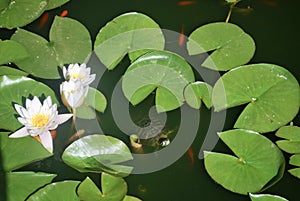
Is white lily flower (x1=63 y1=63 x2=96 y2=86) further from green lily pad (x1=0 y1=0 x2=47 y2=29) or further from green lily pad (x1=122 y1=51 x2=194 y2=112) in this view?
green lily pad (x1=0 y1=0 x2=47 y2=29)

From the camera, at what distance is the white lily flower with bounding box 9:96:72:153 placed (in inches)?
49.9

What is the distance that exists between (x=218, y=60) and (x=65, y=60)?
0.48m

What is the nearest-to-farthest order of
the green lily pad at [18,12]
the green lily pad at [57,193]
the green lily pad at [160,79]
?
A: the green lily pad at [57,193], the green lily pad at [160,79], the green lily pad at [18,12]

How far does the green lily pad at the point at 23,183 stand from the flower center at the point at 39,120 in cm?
13

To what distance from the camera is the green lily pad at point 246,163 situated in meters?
1.25

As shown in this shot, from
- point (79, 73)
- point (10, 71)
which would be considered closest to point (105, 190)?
point (79, 73)

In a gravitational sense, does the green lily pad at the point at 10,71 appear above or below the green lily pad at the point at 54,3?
below

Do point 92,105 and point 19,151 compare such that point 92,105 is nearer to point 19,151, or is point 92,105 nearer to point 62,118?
point 62,118

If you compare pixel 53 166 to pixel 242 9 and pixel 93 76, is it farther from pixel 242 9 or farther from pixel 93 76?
pixel 242 9

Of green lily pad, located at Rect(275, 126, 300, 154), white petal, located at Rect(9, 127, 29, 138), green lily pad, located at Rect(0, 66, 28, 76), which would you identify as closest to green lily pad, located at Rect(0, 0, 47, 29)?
green lily pad, located at Rect(0, 66, 28, 76)

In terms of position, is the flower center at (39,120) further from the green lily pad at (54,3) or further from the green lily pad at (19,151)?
the green lily pad at (54,3)

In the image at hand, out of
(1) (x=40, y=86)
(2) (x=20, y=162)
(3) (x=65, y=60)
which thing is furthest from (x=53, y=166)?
(3) (x=65, y=60)

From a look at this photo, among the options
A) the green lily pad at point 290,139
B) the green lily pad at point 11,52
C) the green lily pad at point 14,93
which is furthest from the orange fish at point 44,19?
the green lily pad at point 290,139

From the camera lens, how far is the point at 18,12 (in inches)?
61.0
